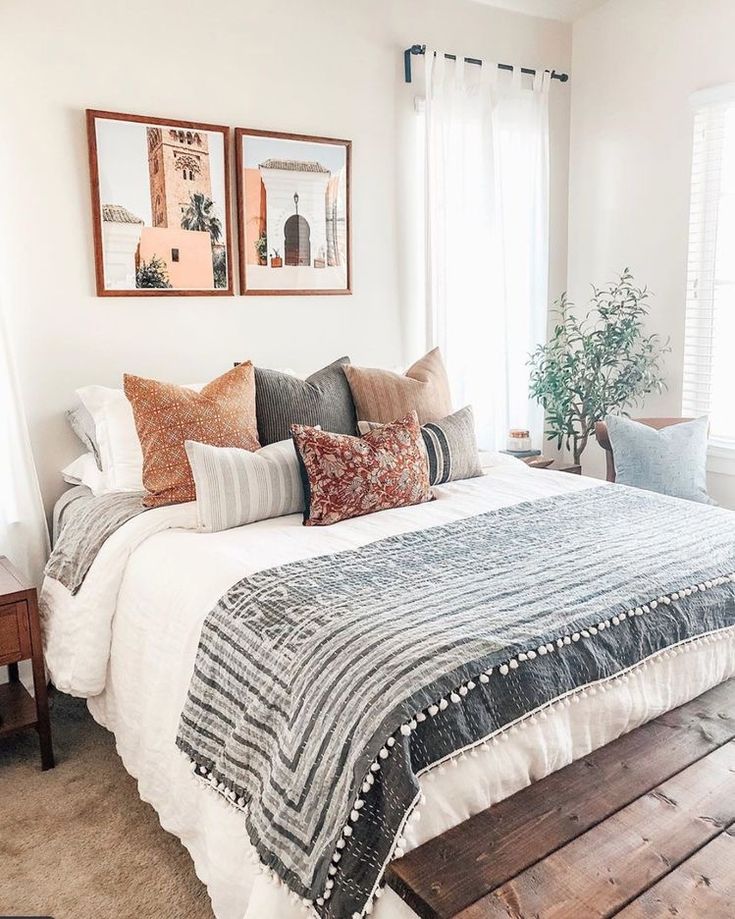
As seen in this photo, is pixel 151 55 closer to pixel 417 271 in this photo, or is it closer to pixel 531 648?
pixel 417 271

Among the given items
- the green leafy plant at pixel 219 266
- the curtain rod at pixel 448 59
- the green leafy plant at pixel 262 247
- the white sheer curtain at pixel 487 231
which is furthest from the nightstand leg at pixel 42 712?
the curtain rod at pixel 448 59

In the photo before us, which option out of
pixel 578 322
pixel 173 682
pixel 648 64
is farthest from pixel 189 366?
pixel 648 64

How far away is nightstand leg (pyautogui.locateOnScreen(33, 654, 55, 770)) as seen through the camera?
2.41 metres

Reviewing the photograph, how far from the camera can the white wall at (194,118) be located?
9.33 feet

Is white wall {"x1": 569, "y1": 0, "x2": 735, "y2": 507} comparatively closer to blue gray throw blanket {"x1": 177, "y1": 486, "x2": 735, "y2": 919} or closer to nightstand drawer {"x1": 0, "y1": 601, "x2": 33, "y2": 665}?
blue gray throw blanket {"x1": 177, "y1": 486, "x2": 735, "y2": 919}

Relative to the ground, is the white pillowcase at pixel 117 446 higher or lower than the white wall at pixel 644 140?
lower

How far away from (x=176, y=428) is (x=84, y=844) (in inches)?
47.4

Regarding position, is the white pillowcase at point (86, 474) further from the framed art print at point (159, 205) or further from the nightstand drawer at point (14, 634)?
the framed art print at point (159, 205)

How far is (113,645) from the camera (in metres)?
2.38

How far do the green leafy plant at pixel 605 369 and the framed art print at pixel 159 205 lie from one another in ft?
5.49

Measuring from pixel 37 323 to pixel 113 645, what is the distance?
1235 mm

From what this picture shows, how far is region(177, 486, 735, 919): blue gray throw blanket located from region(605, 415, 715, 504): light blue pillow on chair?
3.27ft

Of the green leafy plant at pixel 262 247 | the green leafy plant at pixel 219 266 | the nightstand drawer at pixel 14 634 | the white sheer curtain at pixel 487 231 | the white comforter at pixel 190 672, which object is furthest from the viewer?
the white sheer curtain at pixel 487 231

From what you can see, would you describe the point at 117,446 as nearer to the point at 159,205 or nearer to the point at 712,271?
the point at 159,205
